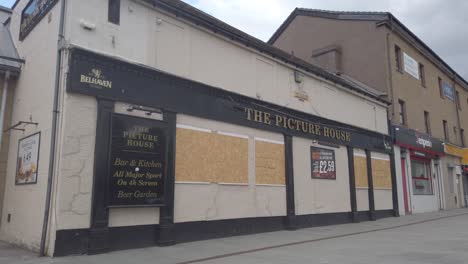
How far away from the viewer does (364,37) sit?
75.9ft

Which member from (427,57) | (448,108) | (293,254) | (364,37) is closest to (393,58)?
(364,37)

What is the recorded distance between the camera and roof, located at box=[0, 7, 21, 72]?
11.6 meters

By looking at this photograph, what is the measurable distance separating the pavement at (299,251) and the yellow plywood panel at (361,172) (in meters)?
5.06

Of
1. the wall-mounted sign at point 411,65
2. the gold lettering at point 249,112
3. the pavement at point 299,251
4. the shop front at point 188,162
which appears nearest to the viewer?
the pavement at point 299,251

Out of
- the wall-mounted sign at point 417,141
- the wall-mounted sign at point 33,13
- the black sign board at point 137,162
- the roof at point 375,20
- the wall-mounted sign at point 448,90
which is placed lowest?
the black sign board at point 137,162

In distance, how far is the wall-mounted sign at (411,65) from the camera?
79.6 ft

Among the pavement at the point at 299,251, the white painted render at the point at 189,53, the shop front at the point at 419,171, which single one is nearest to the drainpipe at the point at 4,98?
the pavement at the point at 299,251

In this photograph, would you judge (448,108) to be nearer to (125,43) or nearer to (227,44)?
(227,44)

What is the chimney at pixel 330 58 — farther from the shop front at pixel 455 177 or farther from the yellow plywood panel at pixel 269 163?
the yellow plywood panel at pixel 269 163

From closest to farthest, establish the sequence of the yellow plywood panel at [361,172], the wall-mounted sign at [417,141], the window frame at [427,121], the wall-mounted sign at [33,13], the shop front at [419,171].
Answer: the wall-mounted sign at [33,13] → the yellow plywood panel at [361,172] → the shop front at [419,171] → the wall-mounted sign at [417,141] → the window frame at [427,121]

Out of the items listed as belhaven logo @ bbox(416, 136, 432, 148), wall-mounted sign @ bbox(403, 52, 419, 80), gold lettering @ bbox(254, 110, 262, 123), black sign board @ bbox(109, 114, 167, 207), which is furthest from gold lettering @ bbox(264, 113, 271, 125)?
wall-mounted sign @ bbox(403, 52, 419, 80)

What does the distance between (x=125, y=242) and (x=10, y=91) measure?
6.30 m

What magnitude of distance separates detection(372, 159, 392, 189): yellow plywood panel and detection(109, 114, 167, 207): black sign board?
40.9 feet

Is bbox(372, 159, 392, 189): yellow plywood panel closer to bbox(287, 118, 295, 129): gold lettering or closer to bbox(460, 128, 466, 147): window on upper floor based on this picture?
bbox(287, 118, 295, 129): gold lettering
